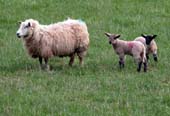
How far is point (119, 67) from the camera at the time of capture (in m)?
13.9

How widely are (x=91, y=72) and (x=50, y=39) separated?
1.41 metres

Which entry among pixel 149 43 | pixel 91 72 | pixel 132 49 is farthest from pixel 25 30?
pixel 149 43

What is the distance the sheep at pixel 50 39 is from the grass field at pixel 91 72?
1.12 ft

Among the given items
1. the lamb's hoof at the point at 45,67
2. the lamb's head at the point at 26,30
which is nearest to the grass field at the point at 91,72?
the lamb's hoof at the point at 45,67

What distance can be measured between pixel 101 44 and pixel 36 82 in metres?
5.45

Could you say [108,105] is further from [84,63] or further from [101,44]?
[101,44]

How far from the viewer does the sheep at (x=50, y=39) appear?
45.1ft

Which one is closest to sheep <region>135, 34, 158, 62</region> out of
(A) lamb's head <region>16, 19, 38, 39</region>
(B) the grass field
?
(B) the grass field

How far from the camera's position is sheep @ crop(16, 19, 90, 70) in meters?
13.8

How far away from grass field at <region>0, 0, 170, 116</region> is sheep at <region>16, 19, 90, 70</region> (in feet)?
1.12

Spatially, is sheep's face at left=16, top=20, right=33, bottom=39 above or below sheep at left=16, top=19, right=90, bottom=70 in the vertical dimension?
above

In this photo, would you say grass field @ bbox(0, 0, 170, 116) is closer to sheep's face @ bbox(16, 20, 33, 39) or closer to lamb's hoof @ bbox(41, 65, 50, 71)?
lamb's hoof @ bbox(41, 65, 50, 71)

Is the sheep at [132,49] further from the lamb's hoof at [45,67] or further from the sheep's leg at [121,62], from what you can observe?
the lamb's hoof at [45,67]

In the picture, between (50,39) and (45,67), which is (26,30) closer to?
(50,39)
